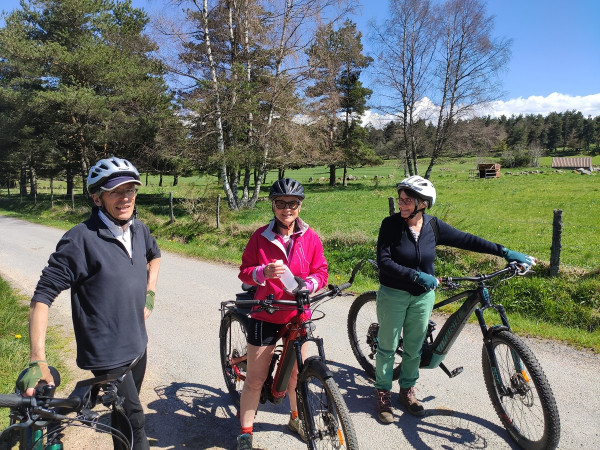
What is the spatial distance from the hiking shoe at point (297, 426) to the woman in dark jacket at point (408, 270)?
0.73 m

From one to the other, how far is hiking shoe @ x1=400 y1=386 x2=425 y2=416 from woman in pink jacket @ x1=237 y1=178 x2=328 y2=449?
4.77 feet

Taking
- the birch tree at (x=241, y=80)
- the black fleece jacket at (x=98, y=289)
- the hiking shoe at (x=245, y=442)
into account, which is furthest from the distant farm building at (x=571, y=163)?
the black fleece jacket at (x=98, y=289)

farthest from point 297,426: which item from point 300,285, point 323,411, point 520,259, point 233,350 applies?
point 520,259

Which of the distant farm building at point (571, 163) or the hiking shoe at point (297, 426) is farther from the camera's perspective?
the distant farm building at point (571, 163)

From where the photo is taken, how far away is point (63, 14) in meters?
23.8

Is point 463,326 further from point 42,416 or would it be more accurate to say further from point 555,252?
point 555,252

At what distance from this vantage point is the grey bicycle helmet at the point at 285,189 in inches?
114

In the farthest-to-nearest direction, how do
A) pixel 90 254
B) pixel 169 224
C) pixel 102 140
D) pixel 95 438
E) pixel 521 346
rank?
1. pixel 102 140
2. pixel 169 224
3. pixel 95 438
4. pixel 521 346
5. pixel 90 254

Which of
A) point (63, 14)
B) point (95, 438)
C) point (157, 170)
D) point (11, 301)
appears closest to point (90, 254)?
point (95, 438)

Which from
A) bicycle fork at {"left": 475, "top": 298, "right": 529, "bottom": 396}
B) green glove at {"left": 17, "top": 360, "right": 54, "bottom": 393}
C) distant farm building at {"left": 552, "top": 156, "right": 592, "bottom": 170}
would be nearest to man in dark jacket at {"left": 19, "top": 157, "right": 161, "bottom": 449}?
green glove at {"left": 17, "top": 360, "right": 54, "bottom": 393}

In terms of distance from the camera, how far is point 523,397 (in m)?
3.15

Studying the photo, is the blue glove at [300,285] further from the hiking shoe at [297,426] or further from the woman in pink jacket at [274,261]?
the hiking shoe at [297,426]

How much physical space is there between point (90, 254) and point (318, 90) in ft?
62.0

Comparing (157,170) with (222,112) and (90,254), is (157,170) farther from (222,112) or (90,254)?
(90,254)
